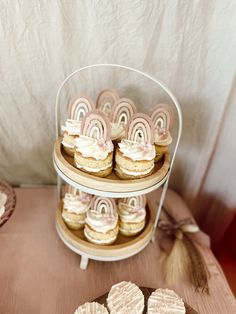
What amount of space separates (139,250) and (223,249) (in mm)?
500

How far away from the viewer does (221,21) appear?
32.5 inches

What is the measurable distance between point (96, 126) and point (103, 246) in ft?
1.04

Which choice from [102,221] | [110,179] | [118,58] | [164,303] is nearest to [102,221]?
[102,221]

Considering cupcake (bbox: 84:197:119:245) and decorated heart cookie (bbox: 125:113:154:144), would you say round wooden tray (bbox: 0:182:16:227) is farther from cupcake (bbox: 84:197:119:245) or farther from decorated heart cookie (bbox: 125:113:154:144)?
decorated heart cookie (bbox: 125:113:154:144)

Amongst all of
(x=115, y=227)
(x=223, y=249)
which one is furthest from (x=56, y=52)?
(x=223, y=249)

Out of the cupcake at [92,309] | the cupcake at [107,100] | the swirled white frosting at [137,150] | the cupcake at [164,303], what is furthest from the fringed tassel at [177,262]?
the cupcake at [107,100]

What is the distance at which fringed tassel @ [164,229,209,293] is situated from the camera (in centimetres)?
81

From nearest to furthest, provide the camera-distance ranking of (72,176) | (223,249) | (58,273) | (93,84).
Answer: (72,176), (58,273), (93,84), (223,249)

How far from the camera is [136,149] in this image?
2.26 feet

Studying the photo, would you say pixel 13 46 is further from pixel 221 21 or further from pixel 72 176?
pixel 221 21

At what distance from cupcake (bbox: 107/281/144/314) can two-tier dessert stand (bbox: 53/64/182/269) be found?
0.33 ft

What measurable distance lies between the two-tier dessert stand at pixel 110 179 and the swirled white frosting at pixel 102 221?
50mm

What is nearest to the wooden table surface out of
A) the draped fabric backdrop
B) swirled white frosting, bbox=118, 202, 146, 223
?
swirled white frosting, bbox=118, 202, 146, 223

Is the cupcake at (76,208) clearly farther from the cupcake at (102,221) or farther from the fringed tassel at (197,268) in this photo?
the fringed tassel at (197,268)
